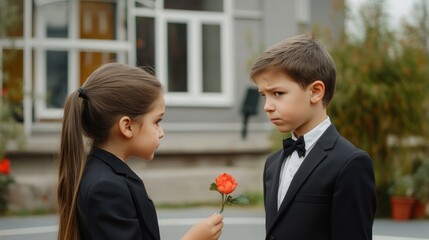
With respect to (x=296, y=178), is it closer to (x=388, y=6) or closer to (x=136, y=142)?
(x=136, y=142)

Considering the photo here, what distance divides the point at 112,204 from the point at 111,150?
11.2 inches

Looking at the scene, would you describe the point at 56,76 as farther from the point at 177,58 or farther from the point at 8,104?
the point at 177,58

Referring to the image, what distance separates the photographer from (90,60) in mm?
11555

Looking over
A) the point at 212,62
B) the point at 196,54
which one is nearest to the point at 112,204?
the point at 196,54

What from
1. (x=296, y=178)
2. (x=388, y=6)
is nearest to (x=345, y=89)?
(x=388, y=6)

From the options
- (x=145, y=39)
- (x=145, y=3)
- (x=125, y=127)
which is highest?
(x=145, y=3)

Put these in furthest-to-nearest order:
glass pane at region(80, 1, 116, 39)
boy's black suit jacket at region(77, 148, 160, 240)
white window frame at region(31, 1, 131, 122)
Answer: glass pane at region(80, 1, 116, 39) → white window frame at region(31, 1, 131, 122) → boy's black suit jacket at region(77, 148, 160, 240)

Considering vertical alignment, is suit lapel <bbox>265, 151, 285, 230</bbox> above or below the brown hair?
below

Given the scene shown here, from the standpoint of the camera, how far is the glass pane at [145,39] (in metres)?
12.0

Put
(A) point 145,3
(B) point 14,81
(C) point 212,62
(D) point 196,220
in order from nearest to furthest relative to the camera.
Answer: (D) point 196,220 → (B) point 14,81 → (A) point 145,3 → (C) point 212,62

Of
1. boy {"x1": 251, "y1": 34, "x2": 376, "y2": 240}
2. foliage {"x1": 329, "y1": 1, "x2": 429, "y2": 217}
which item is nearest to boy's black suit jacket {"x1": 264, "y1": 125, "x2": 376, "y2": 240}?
boy {"x1": 251, "y1": 34, "x2": 376, "y2": 240}

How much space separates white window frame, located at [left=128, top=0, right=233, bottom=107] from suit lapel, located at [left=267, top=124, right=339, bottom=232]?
966 centimetres

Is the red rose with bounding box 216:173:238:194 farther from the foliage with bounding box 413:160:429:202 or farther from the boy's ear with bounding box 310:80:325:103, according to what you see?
the foliage with bounding box 413:160:429:202

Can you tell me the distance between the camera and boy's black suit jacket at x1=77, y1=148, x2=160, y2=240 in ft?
7.28
